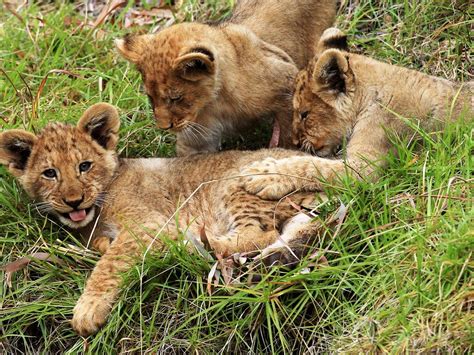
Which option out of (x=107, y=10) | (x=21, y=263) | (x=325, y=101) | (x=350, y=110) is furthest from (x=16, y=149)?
(x=107, y=10)

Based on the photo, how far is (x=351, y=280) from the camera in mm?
4598

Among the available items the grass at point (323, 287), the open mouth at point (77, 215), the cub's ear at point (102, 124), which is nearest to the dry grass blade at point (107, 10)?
the grass at point (323, 287)

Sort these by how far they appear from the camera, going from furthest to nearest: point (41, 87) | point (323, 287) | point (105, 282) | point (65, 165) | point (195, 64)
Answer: point (41, 87) → point (195, 64) → point (65, 165) → point (105, 282) → point (323, 287)

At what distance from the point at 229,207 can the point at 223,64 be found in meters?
0.99

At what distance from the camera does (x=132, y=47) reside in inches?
232

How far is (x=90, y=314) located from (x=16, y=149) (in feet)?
3.95

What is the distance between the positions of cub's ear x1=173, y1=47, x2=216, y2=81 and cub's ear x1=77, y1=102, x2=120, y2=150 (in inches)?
18.9

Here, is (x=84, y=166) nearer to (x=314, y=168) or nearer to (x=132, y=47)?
(x=132, y=47)

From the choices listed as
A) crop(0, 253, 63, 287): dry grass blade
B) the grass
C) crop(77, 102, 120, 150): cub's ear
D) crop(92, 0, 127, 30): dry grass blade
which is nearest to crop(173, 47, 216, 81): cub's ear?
crop(77, 102, 120, 150): cub's ear

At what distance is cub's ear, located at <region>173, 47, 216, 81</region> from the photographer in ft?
17.9

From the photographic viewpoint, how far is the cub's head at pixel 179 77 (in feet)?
18.1

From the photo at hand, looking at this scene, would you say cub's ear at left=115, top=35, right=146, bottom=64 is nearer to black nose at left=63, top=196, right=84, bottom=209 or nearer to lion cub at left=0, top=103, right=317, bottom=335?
lion cub at left=0, top=103, right=317, bottom=335

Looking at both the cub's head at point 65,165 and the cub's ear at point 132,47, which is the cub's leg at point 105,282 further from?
the cub's ear at point 132,47

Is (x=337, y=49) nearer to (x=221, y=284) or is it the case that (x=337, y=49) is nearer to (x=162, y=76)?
(x=162, y=76)
